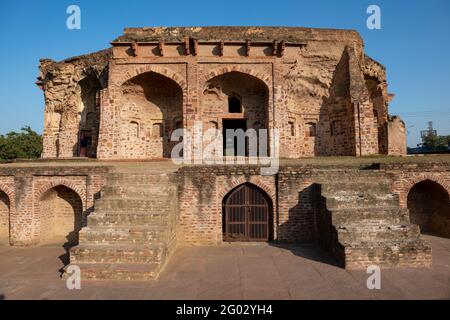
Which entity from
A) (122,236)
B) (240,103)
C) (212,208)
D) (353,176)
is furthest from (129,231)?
(240,103)

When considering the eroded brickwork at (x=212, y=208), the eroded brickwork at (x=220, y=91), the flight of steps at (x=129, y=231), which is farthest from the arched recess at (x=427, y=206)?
the flight of steps at (x=129, y=231)

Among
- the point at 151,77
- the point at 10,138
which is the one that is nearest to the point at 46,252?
the point at 151,77

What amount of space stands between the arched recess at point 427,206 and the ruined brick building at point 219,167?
41 mm

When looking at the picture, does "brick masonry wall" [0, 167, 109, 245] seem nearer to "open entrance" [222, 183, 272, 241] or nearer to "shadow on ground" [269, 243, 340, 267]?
"open entrance" [222, 183, 272, 241]

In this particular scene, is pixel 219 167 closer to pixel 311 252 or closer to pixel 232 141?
pixel 311 252

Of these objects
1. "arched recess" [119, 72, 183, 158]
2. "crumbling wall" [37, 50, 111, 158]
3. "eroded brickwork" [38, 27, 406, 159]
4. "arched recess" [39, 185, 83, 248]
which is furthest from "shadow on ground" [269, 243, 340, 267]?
"crumbling wall" [37, 50, 111, 158]

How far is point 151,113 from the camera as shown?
19031 mm

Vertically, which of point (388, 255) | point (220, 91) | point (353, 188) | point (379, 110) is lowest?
point (388, 255)

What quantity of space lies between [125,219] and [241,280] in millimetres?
3369

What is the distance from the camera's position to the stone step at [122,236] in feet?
23.7

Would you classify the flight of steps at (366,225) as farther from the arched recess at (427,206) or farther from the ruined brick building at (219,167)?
the arched recess at (427,206)

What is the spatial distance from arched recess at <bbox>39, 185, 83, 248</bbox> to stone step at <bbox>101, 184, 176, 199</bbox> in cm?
269
